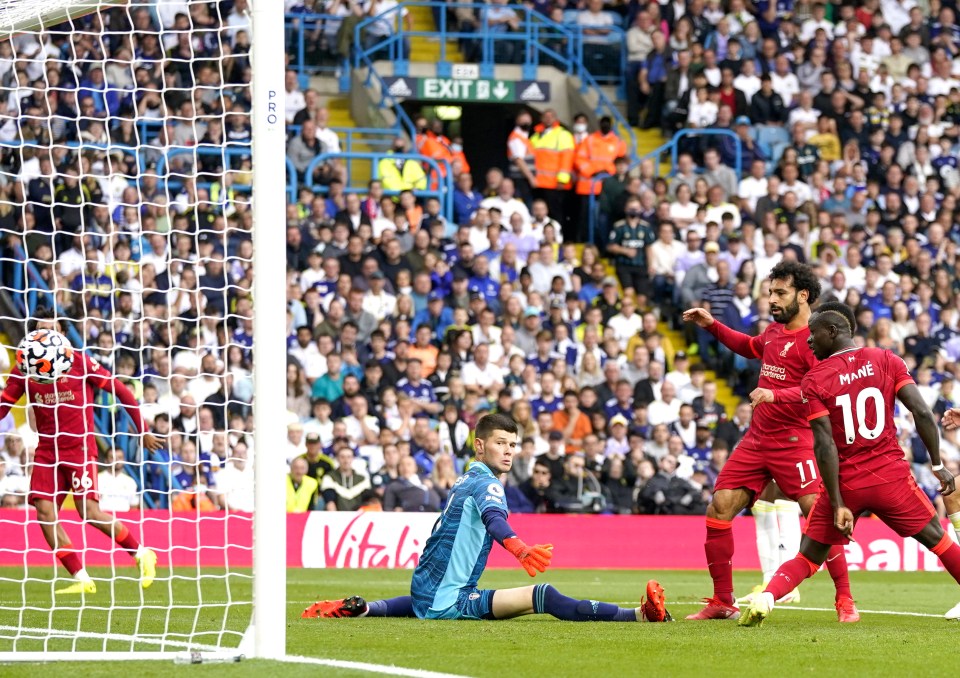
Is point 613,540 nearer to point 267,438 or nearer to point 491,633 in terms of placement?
point 491,633

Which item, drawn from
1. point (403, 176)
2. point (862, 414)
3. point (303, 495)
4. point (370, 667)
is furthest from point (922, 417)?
point (403, 176)

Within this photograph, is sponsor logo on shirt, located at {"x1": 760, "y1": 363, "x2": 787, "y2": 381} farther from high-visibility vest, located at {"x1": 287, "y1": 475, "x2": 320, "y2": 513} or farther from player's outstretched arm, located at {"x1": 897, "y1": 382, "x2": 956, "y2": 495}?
high-visibility vest, located at {"x1": 287, "y1": 475, "x2": 320, "y2": 513}

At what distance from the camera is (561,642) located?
767cm

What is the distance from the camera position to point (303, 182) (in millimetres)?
21438

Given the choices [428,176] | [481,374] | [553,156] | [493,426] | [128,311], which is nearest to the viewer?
[493,426]

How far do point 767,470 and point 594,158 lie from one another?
13.2 m

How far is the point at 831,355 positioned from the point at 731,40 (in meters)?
16.0

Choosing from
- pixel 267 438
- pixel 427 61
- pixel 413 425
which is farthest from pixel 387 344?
pixel 267 438

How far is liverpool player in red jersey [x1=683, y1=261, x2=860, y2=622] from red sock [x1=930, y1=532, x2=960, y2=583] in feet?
2.96

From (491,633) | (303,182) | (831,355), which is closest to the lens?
(491,633)

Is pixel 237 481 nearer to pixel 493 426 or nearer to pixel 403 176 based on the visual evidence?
pixel 403 176

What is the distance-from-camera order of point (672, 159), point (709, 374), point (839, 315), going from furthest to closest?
point (672, 159) → point (709, 374) → point (839, 315)

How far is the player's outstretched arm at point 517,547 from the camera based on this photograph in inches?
302

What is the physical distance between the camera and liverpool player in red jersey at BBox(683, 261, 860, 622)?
973 cm
